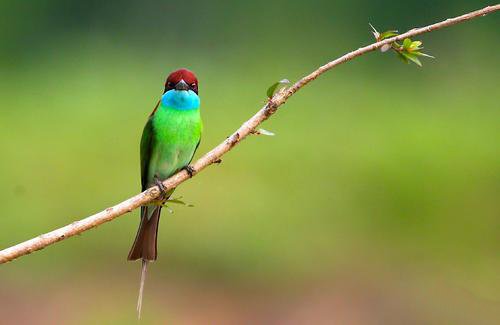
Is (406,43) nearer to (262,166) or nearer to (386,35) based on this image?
(386,35)

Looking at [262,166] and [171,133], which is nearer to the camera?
[171,133]

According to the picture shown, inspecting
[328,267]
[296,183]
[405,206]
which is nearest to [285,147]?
[296,183]

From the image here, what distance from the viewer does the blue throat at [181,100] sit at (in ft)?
9.82

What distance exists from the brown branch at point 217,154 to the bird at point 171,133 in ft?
2.41

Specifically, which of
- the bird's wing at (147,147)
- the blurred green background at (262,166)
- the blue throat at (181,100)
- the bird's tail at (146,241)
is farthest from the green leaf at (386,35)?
the blurred green background at (262,166)

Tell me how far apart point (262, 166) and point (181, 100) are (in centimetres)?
325

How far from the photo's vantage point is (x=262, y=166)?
6246 mm

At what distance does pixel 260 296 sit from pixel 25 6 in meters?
4.02

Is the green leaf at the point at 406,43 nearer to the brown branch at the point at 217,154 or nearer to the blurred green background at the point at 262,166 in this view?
the brown branch at the point at 217,154

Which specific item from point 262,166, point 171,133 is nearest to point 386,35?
point 171,133

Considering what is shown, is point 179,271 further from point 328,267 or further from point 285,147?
point 285,147

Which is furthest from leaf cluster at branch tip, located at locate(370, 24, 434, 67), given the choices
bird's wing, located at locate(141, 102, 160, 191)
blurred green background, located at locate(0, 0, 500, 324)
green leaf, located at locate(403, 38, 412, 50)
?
blurred green background, located at locate(0, 0, 500, 324)

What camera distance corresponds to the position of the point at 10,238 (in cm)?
527

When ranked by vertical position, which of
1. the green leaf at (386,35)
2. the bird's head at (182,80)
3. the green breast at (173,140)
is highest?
the bird's head at (182,80)
